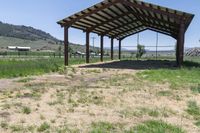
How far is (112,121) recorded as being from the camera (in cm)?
735

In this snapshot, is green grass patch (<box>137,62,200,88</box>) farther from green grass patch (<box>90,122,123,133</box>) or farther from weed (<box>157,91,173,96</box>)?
green grass patch (<box>90,122,123,133</box>)

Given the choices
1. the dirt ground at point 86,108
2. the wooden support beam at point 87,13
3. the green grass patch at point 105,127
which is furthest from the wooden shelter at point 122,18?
the green grass patch at point 105,127

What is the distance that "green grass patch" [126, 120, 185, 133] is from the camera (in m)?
6.62

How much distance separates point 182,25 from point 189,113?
16299 mm

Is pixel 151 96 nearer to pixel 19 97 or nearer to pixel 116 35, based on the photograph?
pixel 19 97

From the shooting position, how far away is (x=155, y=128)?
22.4 ft

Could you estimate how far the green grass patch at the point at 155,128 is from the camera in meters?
6.62

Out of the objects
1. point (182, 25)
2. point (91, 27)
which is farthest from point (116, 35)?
point (182, 25)

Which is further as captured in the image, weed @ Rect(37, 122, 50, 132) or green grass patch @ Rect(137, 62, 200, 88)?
green grass patch @ Rect(137, 62, 200, 88)

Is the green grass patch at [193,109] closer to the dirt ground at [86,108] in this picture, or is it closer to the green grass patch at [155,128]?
the dirt ground at [86,108]

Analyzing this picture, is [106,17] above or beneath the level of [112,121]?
above

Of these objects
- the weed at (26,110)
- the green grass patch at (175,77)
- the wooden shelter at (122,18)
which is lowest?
the weed at (26,110)

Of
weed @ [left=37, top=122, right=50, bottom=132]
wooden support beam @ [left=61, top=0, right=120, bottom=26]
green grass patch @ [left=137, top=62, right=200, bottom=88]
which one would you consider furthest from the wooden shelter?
weed @ [left=37, top=122, right=50, bottom=132]

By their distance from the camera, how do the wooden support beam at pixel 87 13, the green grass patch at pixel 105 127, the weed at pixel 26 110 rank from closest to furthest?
the green grass patch at pixel 105 127, the weed at pixel 26 110, the wooden support beam at pixel 87 13
